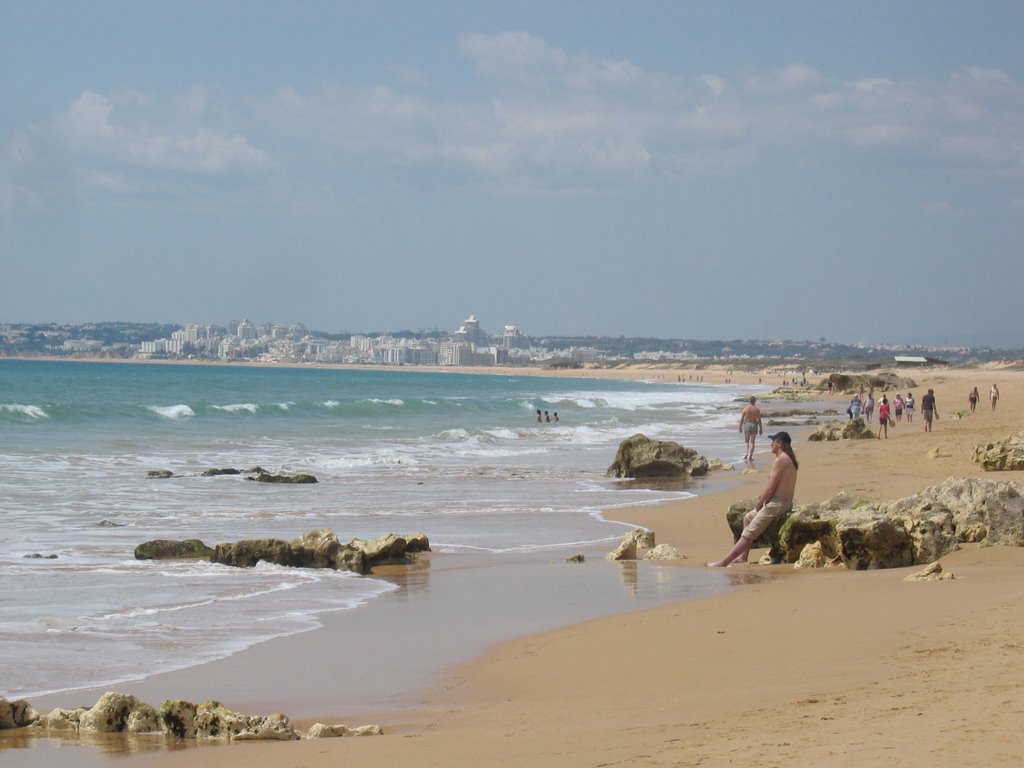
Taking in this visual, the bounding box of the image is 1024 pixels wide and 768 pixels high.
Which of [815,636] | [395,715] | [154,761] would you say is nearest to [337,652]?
[395,715]

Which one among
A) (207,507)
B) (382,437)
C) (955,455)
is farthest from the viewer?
(382,437)

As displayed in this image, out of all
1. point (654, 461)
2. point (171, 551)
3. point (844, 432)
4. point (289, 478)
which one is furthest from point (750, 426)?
point (171, 551)

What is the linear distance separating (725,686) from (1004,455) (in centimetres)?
1351

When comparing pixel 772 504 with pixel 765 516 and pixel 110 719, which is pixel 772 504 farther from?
pixel 110 719

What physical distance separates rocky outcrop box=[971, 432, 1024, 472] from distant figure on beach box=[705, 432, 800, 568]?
8.25 m

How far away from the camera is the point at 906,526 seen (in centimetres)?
1006

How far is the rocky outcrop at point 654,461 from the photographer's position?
22.0m

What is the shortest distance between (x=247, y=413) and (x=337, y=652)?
44807mm

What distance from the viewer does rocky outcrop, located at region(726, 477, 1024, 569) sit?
9906 millimetres

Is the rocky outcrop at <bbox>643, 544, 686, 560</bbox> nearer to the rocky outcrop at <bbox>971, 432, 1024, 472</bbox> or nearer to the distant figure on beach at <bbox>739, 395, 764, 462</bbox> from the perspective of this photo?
the rocky outcrop at <bbox>971, 432, 1024, 472</bbox>

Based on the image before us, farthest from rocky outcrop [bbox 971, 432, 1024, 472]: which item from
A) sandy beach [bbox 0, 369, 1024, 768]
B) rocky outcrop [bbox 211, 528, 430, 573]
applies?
rocky outcrop [bbox 211, 528, 430, 573]

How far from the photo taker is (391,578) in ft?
36.1

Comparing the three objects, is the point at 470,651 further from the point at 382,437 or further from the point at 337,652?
the point at 382,437

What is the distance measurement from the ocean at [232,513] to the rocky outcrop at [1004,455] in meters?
4.81
